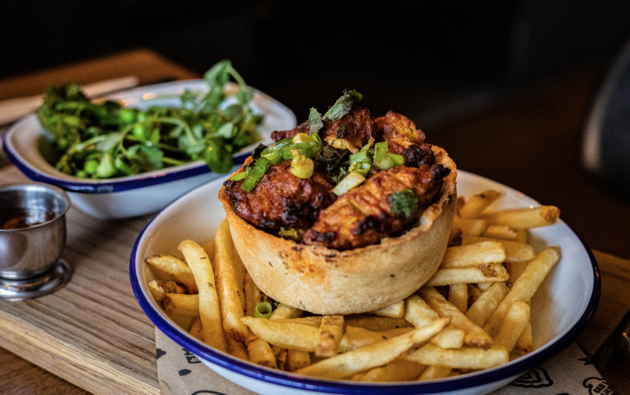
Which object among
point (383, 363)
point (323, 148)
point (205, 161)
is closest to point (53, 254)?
point (205, 161)

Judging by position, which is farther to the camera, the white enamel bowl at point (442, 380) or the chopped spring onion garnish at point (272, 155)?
the chopped spring onion garnish at point (272, 155)

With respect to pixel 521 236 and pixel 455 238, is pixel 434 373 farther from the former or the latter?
pixel 521 236

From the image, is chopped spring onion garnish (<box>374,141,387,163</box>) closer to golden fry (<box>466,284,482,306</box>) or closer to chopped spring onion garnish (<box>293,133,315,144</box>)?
chopped spring onion garnish (<box>293,133,315,144</box>)

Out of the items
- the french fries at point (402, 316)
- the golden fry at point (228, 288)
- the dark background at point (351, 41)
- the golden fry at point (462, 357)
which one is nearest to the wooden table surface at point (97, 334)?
the french fries at point (402, 316)

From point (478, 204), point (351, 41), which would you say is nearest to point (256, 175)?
point (478, 204)

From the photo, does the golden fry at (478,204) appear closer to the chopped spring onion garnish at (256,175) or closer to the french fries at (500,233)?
the french fries at (500,233)

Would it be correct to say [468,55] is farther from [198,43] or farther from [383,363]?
[383,363]

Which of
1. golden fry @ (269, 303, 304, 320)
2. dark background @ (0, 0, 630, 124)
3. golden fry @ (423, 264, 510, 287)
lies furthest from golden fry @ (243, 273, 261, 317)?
dark background @ (0, 0, 630, 124)
